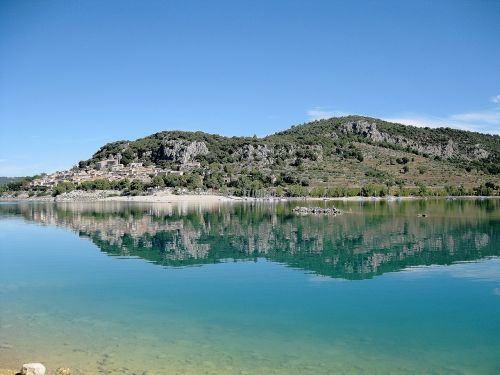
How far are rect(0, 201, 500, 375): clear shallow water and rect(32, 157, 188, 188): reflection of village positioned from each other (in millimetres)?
119537

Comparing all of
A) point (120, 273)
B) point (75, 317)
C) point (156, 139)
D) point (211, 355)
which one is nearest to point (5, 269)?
point (120, 273)

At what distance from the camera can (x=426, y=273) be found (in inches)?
917

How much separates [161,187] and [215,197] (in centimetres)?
2004

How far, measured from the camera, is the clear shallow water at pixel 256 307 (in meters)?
12.3

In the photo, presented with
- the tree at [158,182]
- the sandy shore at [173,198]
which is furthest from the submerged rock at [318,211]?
the tree at [158,182]

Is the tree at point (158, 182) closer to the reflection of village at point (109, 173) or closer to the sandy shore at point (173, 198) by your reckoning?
the reflection of village at point (109, 173)

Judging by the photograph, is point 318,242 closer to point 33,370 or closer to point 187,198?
point 33,370

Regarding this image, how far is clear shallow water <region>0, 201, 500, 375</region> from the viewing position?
1226 cm

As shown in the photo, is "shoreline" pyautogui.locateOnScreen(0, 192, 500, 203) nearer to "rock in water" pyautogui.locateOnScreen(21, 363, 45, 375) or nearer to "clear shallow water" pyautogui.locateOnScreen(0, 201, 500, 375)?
"clear shallow water" pyautogui.locateOnScreen(0, 201, 500, 375)

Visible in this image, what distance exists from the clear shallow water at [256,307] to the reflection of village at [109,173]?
11954cm

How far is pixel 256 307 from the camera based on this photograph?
17.2m

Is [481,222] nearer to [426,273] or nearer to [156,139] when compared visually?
[426,273]

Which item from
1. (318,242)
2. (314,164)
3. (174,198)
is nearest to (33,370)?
(318,242)

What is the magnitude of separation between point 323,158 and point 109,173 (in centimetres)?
7008
